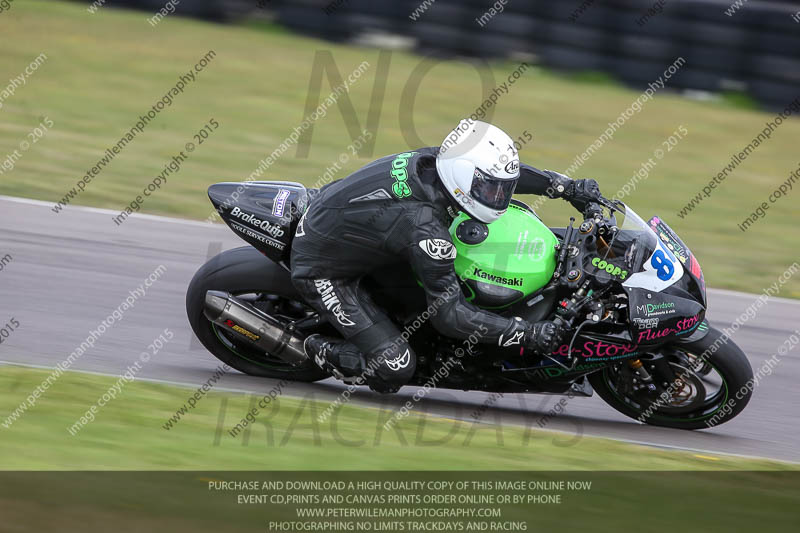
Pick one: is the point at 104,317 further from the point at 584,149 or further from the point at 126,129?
the point at 584,149

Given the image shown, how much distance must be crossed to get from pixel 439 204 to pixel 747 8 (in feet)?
32.5

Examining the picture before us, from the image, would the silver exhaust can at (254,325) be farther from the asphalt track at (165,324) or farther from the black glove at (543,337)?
the black glove at (543,337)

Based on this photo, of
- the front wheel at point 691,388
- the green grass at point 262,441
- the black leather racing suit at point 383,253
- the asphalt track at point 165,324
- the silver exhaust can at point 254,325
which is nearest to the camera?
the green grass at point 262,441

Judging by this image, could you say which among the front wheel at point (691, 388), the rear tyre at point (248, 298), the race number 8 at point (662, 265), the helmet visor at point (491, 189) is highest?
the helmet visor at point (491, 189)

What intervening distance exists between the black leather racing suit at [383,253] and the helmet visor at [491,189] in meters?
0.20

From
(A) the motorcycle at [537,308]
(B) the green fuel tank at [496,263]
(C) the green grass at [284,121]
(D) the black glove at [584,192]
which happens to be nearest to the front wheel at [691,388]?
(A) the motorcycle at [537,308]

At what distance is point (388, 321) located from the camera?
5.62m

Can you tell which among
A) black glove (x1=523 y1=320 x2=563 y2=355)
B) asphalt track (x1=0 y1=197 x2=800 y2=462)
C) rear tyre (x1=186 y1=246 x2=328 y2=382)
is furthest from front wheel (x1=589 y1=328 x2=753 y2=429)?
rear tyre (x1=186 y1=246 x2=328 y2=382)

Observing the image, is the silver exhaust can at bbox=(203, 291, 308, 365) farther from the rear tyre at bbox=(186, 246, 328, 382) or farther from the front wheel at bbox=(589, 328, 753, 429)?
the front wheel at bbox=(589, 328, 753, 429)

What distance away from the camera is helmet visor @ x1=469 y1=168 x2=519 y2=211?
5043 mm

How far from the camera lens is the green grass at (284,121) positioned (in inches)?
388

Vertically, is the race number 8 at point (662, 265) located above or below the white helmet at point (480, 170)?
below
